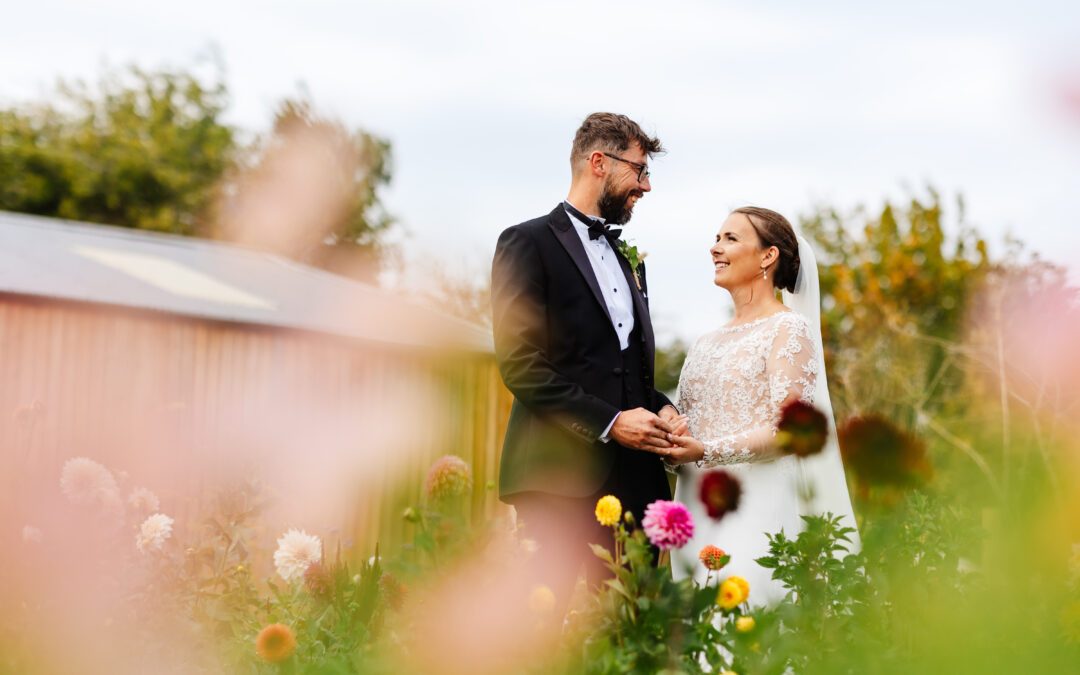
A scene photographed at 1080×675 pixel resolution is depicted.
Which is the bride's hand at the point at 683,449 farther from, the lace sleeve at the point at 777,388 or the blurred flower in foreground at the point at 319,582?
the blurred flower in foreground at the point at 319,582

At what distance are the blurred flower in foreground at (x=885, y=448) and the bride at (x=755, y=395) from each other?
148 centimetres

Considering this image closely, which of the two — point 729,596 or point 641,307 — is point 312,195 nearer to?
point 641,307

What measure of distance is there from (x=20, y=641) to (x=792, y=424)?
1.84 meters

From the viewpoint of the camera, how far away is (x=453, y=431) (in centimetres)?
1089

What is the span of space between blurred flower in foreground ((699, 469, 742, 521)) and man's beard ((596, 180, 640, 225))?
1.31 metres

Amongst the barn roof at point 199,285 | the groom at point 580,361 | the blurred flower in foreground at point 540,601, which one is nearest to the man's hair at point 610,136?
the groom at point 580,361

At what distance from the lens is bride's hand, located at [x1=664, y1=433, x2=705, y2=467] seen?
9.26 feet

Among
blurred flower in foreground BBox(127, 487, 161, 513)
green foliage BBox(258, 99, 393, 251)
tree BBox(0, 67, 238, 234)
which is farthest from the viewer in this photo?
green foliage BBox(258, 99, 393, 251)

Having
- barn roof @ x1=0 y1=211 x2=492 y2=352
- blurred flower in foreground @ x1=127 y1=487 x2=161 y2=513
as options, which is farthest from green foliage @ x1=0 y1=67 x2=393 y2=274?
blurred flower in foreground @ x1=127 y1=487 x2=161 y2=513

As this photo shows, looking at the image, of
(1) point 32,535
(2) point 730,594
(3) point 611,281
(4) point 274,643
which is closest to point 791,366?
(3) point 611,281

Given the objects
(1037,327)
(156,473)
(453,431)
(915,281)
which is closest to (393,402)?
(453,431)

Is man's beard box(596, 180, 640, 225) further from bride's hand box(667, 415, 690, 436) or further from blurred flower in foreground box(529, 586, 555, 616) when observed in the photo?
blurred flower in foreground box(529, 586, 555, 616)

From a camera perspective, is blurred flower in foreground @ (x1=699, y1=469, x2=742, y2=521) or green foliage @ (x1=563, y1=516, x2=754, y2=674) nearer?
green foliage @ (x1=563, y1=516, x2=754, y2=674)

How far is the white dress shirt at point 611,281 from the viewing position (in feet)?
9.57
